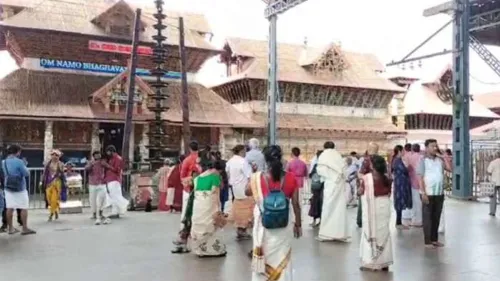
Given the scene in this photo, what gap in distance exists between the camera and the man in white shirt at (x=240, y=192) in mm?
8938

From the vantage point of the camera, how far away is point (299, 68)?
99.2ft

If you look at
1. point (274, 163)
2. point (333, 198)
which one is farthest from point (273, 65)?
point (274, 163)

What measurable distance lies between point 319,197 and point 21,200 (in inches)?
214

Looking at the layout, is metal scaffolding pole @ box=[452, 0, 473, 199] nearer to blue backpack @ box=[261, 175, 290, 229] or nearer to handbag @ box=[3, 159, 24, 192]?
handbag @ box=[3, 159, 24, 192]

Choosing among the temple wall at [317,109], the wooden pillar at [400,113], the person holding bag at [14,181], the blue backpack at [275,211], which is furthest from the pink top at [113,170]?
the wooden pillar at [400,113]

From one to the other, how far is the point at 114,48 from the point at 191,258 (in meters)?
17.3

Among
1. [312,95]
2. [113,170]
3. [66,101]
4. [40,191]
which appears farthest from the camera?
[312,95]

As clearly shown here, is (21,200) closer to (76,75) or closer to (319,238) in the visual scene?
(319,238)

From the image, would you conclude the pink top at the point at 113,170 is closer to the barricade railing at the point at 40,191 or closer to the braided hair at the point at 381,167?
the barricade railing at the point at 40,191

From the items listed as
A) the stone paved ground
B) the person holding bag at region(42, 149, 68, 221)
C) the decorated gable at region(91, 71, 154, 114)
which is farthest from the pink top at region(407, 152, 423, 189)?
the decorated gable at region(91, 71, 154, 114)

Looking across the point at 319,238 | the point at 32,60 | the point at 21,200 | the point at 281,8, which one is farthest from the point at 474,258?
the point at 32,60

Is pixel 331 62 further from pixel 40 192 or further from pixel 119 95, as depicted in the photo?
pixel 40 192

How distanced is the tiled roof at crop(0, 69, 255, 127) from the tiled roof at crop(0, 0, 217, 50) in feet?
6.10

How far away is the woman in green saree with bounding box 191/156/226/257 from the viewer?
754 cm
